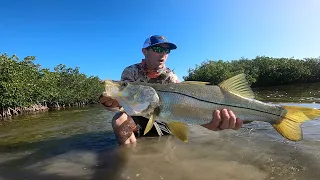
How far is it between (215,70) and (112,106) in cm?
7079

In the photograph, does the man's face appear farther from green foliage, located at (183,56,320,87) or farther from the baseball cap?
green foliage, located at (183,56,320,87)

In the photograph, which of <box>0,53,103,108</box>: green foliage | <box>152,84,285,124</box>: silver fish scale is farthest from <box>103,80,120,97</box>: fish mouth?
<box>0,53,103,108</box>: green foliage

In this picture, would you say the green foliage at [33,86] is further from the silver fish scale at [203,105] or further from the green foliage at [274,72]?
the green foliage at [274,72]

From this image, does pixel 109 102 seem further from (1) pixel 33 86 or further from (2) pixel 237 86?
(1) pixel 33 86

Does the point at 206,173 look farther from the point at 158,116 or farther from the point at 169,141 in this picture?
the point at 169,141

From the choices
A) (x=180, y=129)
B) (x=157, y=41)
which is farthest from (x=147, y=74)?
(x=180, y=129)

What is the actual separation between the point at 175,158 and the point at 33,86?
89.7 feet

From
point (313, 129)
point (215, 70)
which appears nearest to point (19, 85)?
point (313, 129)

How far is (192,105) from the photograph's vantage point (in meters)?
3.02

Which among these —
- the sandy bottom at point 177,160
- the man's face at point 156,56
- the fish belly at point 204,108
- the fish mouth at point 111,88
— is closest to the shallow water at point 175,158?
the sandy bottom at point 177,160

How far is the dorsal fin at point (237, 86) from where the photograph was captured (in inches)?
126

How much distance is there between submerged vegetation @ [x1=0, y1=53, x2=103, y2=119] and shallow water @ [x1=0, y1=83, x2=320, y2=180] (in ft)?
30.2

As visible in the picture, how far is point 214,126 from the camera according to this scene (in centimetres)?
331

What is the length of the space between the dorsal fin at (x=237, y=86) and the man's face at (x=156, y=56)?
2.26m
